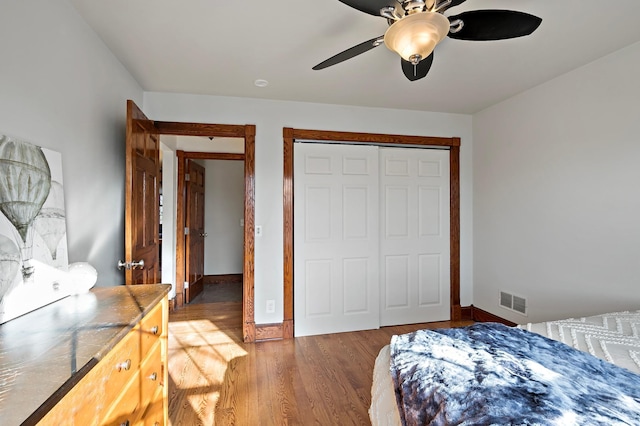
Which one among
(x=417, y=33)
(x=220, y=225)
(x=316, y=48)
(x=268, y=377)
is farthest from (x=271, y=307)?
(x=220, y=225)

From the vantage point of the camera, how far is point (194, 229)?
4660 millimetres

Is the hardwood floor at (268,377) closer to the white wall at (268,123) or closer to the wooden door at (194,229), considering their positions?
the white wall at (268,123)

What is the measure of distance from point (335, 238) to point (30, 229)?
96.8 inches

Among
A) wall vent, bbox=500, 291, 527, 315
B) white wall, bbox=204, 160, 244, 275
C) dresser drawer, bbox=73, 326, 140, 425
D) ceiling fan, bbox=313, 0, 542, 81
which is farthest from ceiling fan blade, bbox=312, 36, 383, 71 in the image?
white wall, bbox=204, 160, 244, 275

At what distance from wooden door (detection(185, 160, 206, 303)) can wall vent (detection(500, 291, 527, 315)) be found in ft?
12.9

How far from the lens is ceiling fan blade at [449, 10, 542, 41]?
1.28 metres

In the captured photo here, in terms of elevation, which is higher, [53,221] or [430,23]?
[430,23]

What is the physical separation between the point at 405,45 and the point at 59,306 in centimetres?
186

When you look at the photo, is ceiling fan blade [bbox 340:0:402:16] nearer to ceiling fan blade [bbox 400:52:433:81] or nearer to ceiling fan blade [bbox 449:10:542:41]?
ceiling fan blade [bbox 449:10:542:41]

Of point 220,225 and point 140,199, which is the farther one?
point 220,225

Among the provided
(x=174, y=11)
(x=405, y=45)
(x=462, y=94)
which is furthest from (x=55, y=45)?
(x=462, y=94)

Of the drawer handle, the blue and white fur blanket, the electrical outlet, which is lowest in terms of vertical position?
the electrical outlet

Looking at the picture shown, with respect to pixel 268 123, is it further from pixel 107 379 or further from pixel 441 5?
pixel 107 379

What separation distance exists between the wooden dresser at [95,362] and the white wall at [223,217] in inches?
165
